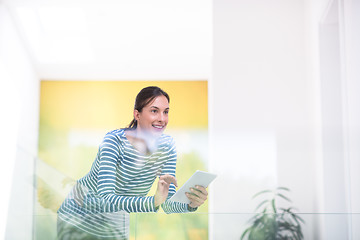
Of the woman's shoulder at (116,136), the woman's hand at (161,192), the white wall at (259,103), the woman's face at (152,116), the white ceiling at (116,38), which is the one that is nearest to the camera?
the woman's hand at (161,192)

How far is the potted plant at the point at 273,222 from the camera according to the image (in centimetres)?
237

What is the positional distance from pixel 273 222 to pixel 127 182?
85cm

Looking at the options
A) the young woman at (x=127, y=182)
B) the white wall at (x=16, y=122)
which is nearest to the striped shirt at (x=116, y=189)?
the young woman at (x=127, y=182)

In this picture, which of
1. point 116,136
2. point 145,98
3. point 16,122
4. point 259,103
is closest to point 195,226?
point 116,136

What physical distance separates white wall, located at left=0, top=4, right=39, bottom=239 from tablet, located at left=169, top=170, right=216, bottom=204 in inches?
68.0

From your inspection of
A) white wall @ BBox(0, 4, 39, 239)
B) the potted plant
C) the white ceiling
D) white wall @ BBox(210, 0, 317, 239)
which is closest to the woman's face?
the potted plant

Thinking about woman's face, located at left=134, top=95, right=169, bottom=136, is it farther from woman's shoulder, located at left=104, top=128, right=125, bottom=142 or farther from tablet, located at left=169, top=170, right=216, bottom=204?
tablet, located at left=169, top=170, right=216, bottom=204

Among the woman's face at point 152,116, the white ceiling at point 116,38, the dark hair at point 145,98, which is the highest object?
the white ceiling at point 116,38

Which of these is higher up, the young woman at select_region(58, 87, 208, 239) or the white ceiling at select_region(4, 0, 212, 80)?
the white ceiling at select_region(4, 0, 212, 80)

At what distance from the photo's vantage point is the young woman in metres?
2.17

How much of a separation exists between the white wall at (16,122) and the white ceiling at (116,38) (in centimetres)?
16

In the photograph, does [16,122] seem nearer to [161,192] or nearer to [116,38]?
[116,38]

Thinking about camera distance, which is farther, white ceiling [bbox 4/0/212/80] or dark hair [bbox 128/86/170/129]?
white ceiling [bbox 4/0/212/80]

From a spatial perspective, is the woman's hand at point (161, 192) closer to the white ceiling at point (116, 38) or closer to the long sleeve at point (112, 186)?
the long sleeve at point (112, 186)
